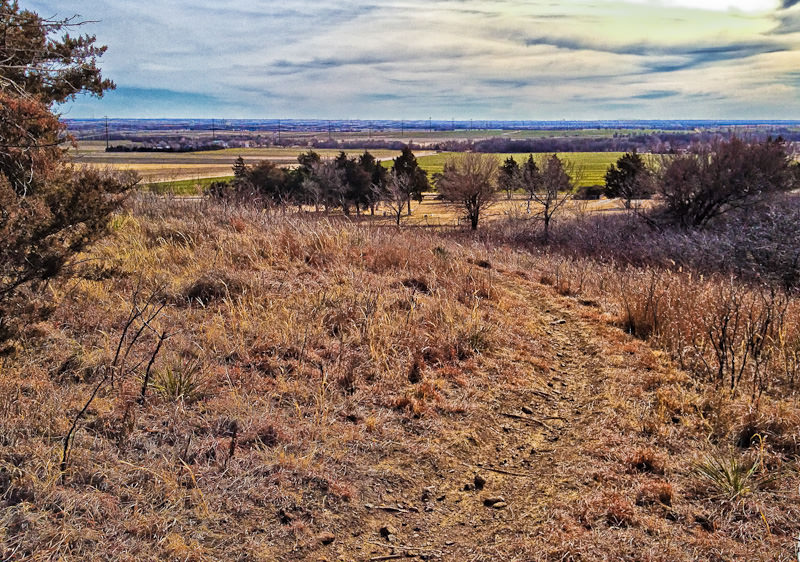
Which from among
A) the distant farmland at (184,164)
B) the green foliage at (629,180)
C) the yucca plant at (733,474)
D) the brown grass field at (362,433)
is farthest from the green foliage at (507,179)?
the yucca plant at (733,474)

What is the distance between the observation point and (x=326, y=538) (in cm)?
270

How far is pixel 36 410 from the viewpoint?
3242 millimetres

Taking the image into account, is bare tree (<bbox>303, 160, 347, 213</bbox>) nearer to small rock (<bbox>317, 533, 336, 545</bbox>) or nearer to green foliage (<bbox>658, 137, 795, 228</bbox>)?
green foliage (<bbox>658, 137, 795, 228</bbox>)

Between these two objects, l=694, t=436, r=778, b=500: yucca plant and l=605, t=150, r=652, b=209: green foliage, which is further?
l=605, t=150, r=652, b=209: green foliage

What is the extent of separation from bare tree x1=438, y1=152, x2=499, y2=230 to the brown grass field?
37904 millimetres

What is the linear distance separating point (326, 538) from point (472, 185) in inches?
1656

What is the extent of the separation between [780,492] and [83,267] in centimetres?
575

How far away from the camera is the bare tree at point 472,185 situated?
1705 inches

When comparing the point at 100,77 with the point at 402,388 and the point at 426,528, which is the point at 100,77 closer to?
the point at 402,388

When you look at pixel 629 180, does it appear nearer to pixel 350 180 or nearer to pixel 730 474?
pixel 350 180

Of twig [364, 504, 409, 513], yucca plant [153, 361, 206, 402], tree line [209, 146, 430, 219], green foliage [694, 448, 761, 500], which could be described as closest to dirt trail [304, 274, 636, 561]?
twig [364, 504, 409, 513]

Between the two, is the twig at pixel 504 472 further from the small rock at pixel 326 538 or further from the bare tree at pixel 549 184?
the bare tree at pixel 549 184

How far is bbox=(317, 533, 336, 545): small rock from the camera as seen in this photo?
268 centimetres

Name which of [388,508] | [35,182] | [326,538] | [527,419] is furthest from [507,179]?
[326,538]
